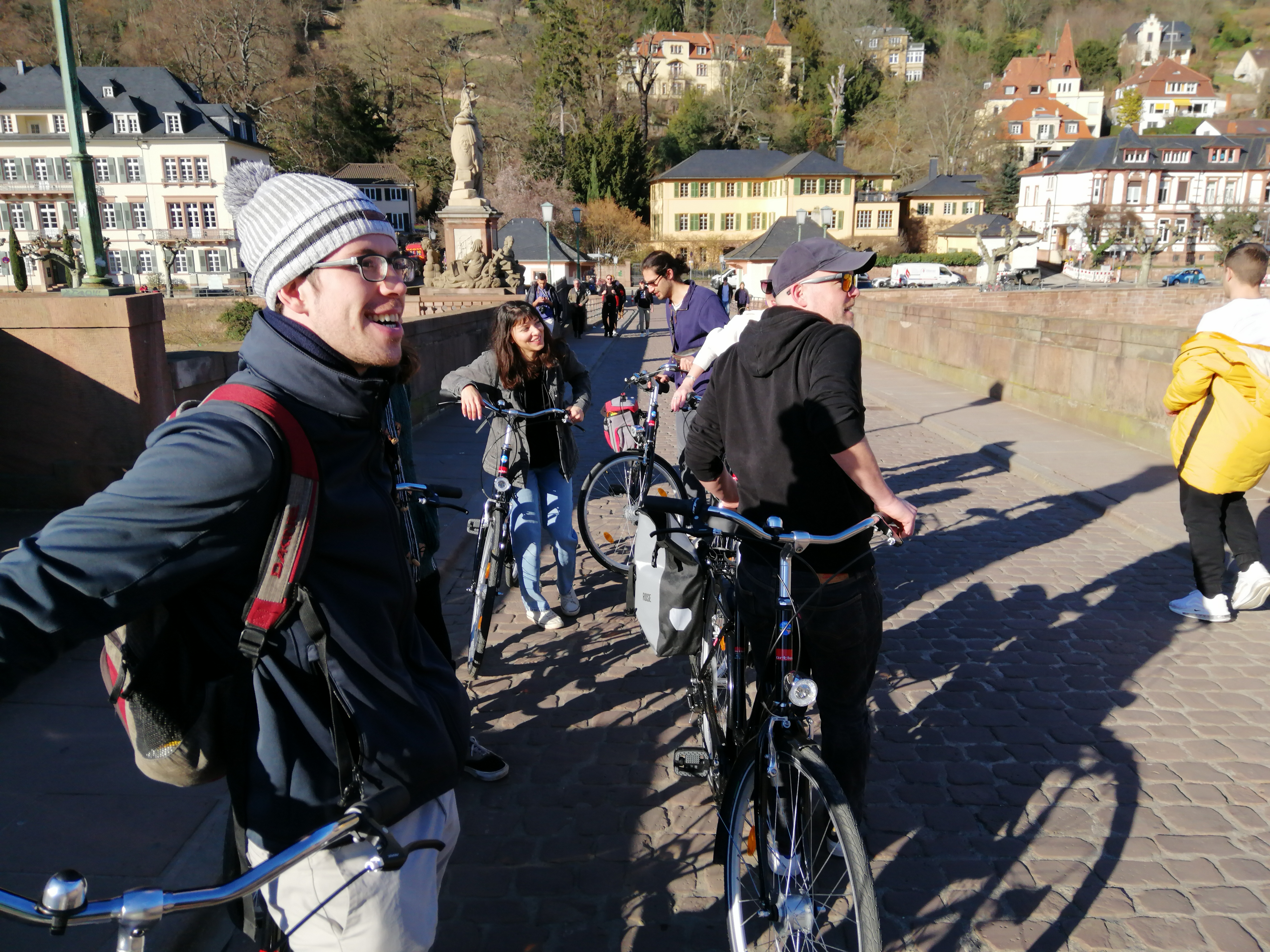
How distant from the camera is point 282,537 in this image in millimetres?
1546

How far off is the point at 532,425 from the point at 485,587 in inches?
44.0

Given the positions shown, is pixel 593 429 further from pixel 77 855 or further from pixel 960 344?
pixel 77 855

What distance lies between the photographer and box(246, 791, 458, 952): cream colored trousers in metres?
1.73

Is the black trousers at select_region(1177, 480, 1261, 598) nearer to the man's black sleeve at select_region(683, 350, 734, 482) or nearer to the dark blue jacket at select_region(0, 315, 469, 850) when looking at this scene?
the man's black sleeve at select_region(683, 350, 734, 482)

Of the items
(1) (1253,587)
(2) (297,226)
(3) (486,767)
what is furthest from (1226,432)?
(2) (297,226)

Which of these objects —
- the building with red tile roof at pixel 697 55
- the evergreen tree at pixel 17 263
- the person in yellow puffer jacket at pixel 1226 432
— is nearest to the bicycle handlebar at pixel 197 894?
the person in yellow puffer jacket at pixel 1226 432

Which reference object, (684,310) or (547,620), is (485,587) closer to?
(547,620)

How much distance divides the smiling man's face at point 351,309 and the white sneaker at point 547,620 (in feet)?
13.8

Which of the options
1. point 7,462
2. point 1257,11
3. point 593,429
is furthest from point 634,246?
point 1257,11

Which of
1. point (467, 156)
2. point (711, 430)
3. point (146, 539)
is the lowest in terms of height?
point (711, 430)

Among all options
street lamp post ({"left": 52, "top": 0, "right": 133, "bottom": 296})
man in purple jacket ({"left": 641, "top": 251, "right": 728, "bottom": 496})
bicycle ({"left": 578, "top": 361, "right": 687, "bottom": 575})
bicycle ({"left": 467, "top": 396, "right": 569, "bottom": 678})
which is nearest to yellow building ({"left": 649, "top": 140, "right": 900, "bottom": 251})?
man in purple jacket ({"left": 641, "top": 251, "right": 728, "bottom": 496})

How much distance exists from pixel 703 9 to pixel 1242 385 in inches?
5452

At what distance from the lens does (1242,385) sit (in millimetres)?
5637

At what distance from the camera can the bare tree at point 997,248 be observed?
45594 mm
